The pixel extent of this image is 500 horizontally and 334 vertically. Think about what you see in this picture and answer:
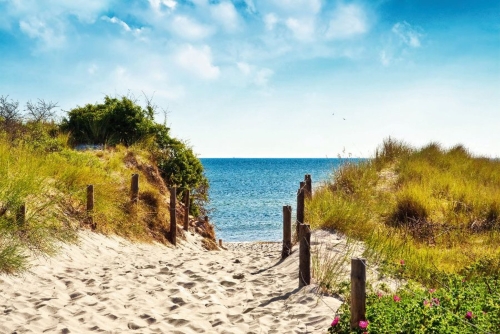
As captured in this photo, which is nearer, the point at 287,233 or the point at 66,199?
the point at 287,233

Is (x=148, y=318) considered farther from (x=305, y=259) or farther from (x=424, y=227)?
(x=424, y=227)

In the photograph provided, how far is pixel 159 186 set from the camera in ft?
56.4

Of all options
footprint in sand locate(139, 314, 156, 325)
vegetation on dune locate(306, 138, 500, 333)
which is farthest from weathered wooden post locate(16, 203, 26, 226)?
vegetation on dune locate(306, 138, 500, 333)

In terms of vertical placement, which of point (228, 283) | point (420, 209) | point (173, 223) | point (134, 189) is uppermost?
point (134, 189)

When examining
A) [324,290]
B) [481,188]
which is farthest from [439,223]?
[324,290]

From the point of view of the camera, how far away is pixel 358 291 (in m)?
5.01

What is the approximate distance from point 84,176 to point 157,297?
19.3ft

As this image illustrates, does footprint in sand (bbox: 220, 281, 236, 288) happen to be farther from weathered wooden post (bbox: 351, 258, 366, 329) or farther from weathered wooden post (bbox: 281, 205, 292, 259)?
weathered wooden post (bbox: 351, 258, 366, 329)

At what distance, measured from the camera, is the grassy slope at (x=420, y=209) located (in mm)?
8695

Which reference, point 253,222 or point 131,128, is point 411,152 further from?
point 253,222

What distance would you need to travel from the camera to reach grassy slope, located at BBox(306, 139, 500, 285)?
8.70m

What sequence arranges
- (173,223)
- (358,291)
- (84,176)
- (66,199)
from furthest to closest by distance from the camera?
(173,223) → (84,176) → (66,199) → (358,291)

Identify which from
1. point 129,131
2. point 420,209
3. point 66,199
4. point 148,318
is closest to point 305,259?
point 148,318

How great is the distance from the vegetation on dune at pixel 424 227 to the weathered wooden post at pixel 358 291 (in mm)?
159
